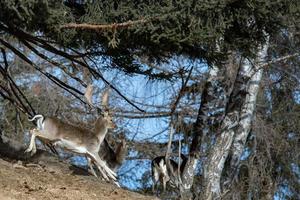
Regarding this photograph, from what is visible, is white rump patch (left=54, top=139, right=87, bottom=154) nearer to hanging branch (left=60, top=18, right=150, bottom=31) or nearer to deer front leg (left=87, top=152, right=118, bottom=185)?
deer front leg (left=87, top=152, right=118, bottom=185)

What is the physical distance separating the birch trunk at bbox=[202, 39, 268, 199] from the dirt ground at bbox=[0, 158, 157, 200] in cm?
349

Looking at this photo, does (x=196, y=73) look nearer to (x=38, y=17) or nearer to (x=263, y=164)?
(x=263, y=164)

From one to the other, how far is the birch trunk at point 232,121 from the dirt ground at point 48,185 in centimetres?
349

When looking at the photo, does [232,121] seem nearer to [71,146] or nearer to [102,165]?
[102,165]

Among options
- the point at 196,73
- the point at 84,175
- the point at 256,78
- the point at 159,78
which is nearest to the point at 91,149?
the point at 84,175

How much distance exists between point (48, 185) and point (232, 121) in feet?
17.6

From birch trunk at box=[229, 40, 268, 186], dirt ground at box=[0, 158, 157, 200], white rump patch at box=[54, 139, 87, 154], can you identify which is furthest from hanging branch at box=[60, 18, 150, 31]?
birch trunk at box=[229, 40, 268, 186]

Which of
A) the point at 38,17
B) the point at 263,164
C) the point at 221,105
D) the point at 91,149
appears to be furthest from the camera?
the point at 263,164

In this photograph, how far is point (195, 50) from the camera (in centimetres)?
872

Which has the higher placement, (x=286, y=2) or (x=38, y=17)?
(x=286, y=2)

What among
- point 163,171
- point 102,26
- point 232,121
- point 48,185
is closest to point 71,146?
point 48,185

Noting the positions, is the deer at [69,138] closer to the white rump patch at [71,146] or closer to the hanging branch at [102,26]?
the white rump patch at [71,146]

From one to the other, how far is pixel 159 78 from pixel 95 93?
7.36 meters

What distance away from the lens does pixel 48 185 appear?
28.5ft
